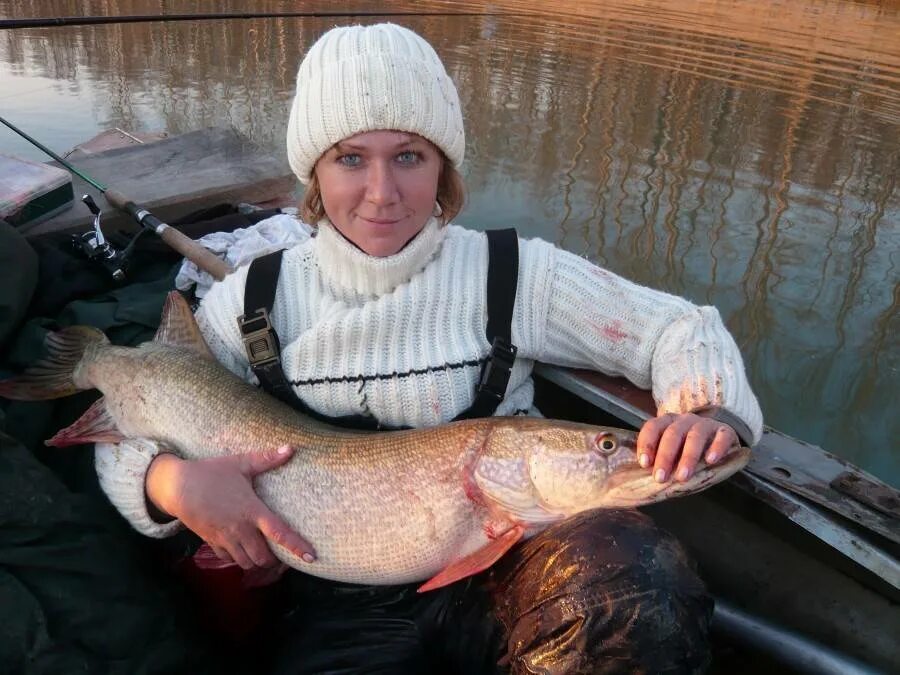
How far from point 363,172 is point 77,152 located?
3306mm

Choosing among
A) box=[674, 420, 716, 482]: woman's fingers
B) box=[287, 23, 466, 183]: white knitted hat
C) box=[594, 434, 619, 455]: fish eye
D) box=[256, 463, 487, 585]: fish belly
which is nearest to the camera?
box=[674, 420, 716, 482]: woman's fingers

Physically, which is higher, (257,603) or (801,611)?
(801,611)

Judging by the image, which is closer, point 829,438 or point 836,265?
point 829,438

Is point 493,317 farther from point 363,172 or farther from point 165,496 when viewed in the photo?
point 165,496

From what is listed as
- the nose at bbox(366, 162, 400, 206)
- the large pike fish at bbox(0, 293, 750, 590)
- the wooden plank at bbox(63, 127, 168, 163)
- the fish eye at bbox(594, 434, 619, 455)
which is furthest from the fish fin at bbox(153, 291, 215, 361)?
the wooden plank at bbox(63, 127, 168, 163)

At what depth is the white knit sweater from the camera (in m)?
2.16

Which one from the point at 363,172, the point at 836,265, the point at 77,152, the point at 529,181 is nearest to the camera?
the point at 363,172

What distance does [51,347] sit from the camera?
2438 mm

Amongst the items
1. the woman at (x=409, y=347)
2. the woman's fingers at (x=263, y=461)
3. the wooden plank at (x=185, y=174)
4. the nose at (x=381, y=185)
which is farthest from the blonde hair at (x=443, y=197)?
the wooden plank at (x=185, y=174)

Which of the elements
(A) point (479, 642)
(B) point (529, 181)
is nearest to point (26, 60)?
(B) point (529, 181)

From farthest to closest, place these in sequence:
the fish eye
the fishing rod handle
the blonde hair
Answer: the fishing rod handle → the blonde hair → the fish eye

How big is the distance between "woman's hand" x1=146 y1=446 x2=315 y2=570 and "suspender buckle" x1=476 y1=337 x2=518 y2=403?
60 cm

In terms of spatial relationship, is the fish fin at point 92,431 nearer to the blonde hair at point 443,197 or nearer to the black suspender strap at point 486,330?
the black suspender strap at point 486,330

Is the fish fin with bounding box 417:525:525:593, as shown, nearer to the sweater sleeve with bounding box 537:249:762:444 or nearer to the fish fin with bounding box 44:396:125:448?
the sweater sleeve with bounding box 537:249:762:444
